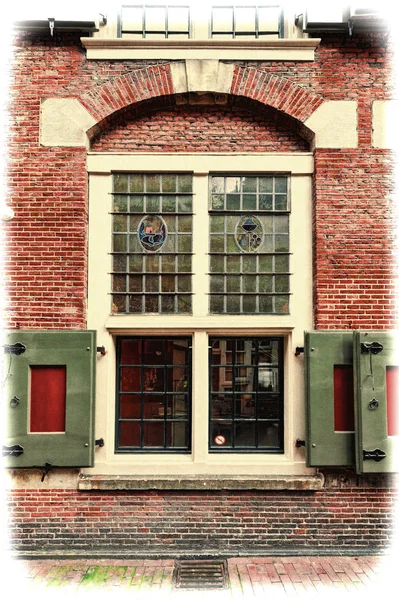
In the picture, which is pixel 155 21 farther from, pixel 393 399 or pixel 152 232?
pixel 393 399

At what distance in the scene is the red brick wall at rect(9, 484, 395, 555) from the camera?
Answer: 5332mm

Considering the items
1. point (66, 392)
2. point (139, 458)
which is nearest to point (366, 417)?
point (139, 458)

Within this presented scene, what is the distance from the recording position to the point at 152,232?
5.75 metres

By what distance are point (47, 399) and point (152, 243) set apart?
2.37 m

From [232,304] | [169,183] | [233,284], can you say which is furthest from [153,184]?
[232,304]

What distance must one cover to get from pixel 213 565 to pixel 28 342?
3.45 m

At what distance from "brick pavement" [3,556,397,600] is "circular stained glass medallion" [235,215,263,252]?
3873 mm

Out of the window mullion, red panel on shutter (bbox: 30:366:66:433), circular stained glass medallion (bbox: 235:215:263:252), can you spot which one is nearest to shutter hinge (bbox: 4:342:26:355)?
red panel on shutter (bbox: 30:366:66:433)

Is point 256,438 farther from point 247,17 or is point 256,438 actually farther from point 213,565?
point 247,17

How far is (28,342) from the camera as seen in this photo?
5.30 m

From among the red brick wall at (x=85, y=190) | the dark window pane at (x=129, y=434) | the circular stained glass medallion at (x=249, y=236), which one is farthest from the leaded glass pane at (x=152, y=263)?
the dark window pane at (x=129, y=434)

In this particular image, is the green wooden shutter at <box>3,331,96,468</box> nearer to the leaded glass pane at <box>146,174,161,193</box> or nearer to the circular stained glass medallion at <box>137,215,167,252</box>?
the circular stained glass medallion at <box>137,215,167,252</box>

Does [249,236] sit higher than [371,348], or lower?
higher

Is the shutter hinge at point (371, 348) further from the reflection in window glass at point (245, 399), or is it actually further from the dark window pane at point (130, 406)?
the dark window pane at point (130, 406)
